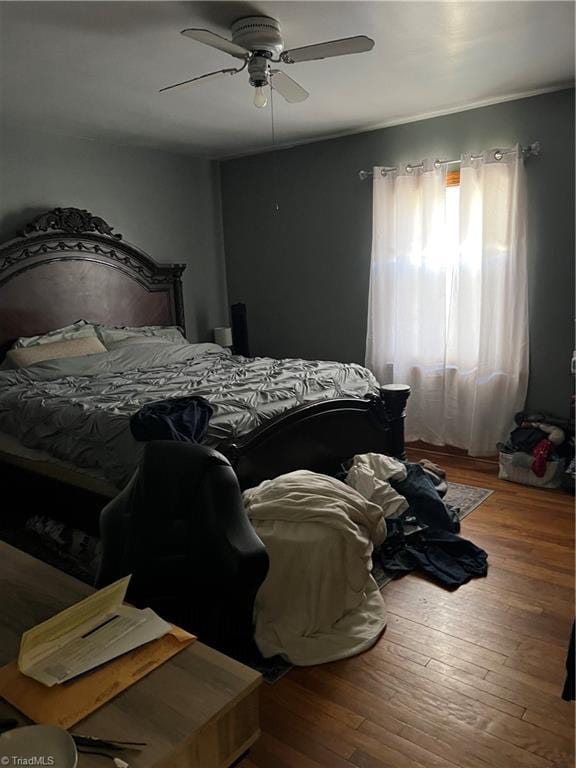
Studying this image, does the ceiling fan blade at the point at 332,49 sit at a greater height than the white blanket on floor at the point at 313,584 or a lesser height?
greater

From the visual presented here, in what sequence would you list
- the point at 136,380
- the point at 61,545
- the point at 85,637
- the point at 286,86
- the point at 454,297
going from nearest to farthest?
the point at 85,637 < the point at 286,86 < the point at 61,545 < the point at 136,380 < the point at 454,297

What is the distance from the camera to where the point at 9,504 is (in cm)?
323

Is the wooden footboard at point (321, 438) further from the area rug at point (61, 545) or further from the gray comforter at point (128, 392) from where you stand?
the area rug at point (61, 545)

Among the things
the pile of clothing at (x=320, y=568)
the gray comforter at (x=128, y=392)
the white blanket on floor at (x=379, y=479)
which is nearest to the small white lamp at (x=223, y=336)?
the gray comforter at (x=128, y=392)

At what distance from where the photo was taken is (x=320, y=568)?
7.22 feet

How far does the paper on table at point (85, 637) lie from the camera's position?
0.98 meters

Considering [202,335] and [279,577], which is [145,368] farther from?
[279,577]

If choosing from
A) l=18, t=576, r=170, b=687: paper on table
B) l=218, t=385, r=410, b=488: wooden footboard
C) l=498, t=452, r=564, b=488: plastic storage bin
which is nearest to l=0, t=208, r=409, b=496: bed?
l=218, t=385, r=410, b=488: wooden footboard

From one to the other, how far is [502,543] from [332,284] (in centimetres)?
263

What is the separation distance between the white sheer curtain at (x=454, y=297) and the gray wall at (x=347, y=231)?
14 cm

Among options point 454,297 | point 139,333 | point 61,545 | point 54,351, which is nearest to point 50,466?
point 61,545

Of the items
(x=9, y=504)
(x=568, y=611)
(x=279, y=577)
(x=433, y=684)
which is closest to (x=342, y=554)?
(x=279, y=577)

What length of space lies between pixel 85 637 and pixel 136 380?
2.61 meters

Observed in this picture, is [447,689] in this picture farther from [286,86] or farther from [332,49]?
[286,86]
